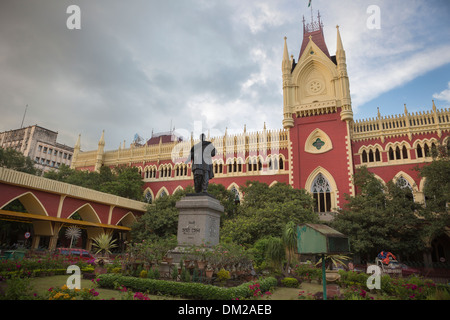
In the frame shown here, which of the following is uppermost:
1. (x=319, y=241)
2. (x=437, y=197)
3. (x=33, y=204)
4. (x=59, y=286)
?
(x=437, y=197)

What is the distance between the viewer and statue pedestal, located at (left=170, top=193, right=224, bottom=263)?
10.1 m

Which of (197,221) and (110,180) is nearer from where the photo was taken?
(197,221)

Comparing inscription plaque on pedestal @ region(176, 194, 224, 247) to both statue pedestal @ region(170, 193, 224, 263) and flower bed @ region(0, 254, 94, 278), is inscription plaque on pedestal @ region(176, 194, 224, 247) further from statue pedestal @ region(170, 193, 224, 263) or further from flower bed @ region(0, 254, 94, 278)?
flower bed @ region(0, 254, 94, 278)

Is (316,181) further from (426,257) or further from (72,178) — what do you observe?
(72,178)

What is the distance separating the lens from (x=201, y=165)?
11.6m

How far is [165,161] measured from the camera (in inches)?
1442

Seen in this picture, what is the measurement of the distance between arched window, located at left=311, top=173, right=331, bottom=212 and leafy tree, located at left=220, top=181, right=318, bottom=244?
4149 millimetres

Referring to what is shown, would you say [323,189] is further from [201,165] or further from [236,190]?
[201,165]

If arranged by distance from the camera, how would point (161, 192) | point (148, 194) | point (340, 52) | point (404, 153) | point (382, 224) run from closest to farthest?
point (382, 224)
point (404, 153)
point (340, 52)
point (161, 192)
point (148, 194)

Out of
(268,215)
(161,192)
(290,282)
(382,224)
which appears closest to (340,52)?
(382,224)

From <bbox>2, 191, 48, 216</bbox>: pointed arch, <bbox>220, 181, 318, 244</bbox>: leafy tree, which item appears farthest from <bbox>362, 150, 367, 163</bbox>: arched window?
<bbox>2, 191, 48, 216</bbox>: pointed arch

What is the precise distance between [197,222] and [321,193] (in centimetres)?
1984
